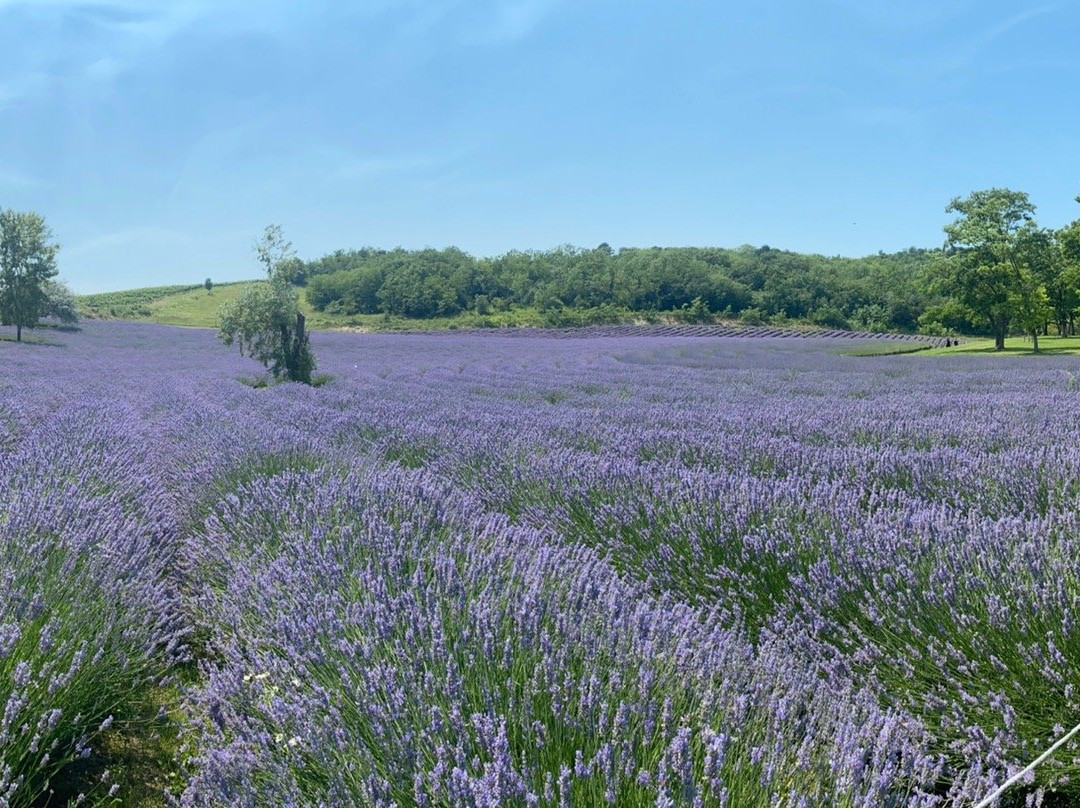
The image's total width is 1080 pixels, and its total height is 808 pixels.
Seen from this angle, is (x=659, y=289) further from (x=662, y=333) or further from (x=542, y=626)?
(x=542, y=626)

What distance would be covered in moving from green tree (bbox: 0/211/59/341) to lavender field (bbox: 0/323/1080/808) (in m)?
29.0

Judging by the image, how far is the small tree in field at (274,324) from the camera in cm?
1244

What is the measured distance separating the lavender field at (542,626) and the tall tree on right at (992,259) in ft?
87.5

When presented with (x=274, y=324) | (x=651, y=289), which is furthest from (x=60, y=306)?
(x=651, y=289)

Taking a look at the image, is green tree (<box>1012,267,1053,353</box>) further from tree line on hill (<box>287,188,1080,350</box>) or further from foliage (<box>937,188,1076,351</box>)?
tree line on hill (<box>287,188,1080,350</box>)

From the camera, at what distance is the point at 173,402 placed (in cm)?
835

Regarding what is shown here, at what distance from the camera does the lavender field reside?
1.35 m

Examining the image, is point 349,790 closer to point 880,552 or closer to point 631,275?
point 880,552

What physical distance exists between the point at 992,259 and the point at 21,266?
35.8m

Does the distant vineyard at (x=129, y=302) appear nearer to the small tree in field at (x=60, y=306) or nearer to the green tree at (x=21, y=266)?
the small tree in field at (x=60, y=306)

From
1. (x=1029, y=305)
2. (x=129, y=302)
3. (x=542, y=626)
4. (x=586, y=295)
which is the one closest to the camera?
(x=542, y=626)

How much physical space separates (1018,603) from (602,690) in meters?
1.20

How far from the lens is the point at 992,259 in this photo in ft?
91.5

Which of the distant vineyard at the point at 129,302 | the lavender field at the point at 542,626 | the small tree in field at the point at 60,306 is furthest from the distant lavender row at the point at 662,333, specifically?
the lavender field at the point at 542,626
